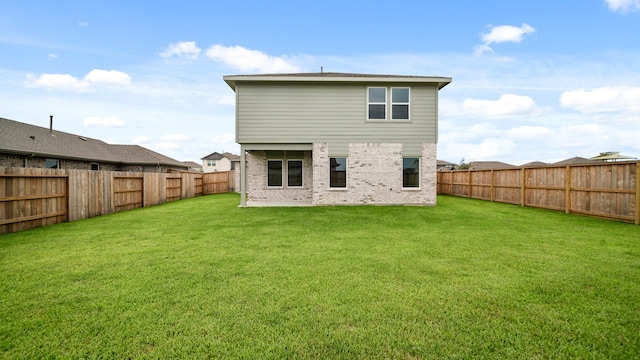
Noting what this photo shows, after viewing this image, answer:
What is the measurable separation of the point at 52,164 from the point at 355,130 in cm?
2063

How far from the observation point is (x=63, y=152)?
67.5ft

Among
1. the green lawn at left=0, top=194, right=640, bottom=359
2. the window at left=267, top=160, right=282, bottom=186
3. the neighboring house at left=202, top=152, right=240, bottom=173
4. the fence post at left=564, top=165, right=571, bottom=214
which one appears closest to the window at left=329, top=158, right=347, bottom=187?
the window at left=267, top=160, right=282, bottom=186

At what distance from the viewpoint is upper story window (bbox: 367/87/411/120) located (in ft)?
45.2

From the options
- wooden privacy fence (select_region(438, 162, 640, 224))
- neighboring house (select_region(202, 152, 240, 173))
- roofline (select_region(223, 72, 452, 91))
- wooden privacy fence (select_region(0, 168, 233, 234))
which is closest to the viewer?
wooden privacy fence (select_region(0, 168, 233, 234))

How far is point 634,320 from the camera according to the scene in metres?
3.06

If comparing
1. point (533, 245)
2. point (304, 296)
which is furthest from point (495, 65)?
point (304, 296)

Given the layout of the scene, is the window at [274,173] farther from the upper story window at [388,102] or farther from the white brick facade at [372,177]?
the upper story window at [388,102]

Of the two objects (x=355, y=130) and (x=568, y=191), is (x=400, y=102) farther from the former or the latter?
(x=568, y=191)

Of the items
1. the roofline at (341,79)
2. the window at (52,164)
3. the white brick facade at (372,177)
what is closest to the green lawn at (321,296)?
the white brick facade at (372,177)

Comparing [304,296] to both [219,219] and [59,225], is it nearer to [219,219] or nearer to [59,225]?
[219,219]

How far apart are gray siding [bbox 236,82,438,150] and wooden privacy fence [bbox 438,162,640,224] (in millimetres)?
4621

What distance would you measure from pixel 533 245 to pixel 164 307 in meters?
6.92

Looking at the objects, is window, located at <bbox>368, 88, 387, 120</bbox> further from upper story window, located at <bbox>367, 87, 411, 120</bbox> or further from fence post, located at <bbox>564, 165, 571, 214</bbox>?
fence post, located at <bbox>564, 165, 571, 214</bbox>

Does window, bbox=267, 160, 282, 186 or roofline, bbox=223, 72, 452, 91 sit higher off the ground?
roofline, bbox=223, 72, 452, 91
